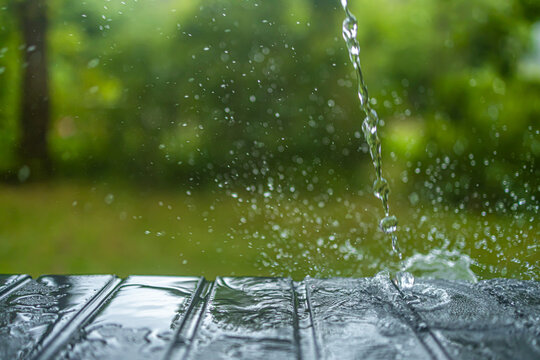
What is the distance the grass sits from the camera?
5875mm

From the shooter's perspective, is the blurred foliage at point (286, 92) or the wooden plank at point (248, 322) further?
the blurred foliage at point (286, 92)

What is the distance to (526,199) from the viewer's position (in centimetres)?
616

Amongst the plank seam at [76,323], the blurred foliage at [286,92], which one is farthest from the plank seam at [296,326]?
the blurred foliage at [286,92]

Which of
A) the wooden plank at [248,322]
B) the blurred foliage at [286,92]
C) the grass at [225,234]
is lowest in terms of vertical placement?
the wooden plank at [248,322]

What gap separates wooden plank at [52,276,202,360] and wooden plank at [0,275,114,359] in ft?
0.14

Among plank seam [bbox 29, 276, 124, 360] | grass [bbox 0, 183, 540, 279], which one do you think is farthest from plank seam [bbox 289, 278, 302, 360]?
grass [bbox 0, 183, 540, 279]

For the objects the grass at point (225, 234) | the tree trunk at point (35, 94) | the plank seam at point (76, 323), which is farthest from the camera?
the tree trunk at point (35, 94)

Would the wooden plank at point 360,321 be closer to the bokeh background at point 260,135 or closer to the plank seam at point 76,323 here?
the plank seam at point 76,323

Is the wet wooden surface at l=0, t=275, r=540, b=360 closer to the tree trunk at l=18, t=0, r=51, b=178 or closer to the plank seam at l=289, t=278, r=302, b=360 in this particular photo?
the plank seam at l=289, t=278, r=302, b=360

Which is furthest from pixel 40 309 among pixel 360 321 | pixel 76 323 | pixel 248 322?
pixel 360 321

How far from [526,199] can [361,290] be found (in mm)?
5746

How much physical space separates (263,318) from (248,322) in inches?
1.1

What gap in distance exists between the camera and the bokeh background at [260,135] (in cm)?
594

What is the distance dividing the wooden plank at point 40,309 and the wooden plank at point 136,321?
42 millimetres
